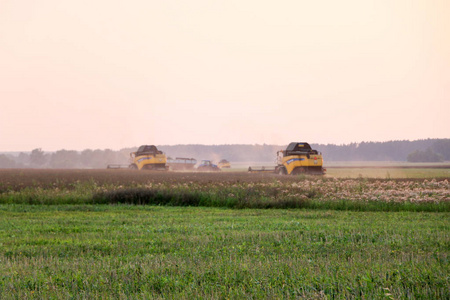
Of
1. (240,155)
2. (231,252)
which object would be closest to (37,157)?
(240,155)

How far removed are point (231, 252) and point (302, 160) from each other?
108 ft

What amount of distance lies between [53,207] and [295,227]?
12.3 metres

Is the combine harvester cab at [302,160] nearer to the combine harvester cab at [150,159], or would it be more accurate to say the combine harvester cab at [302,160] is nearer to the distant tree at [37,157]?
the combine harvester cab at [150,159]

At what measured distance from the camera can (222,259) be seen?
8.89 meters

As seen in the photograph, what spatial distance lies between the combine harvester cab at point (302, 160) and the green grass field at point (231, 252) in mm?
20592

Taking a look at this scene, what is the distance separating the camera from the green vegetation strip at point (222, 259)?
666 cm

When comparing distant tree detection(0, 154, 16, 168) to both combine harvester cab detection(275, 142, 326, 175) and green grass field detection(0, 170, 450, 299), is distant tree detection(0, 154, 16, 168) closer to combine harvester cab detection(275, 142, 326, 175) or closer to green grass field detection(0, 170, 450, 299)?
combine harvester cab detection(275, 142, 326, 175)

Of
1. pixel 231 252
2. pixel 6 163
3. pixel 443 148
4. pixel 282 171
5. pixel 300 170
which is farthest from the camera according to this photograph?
pixel 443 148

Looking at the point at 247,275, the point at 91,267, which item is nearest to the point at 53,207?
the point at 91,267

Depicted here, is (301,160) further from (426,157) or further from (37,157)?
(37,157)

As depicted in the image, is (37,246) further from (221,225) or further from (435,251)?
(435,251)

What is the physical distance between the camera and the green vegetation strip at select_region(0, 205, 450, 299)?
666 centimetres

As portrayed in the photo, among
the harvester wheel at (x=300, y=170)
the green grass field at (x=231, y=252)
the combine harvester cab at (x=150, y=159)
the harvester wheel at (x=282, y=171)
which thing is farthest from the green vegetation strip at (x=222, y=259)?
the combine harvester cab at (x=150, y=159)

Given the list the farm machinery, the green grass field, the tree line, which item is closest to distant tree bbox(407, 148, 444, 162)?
the tree line
